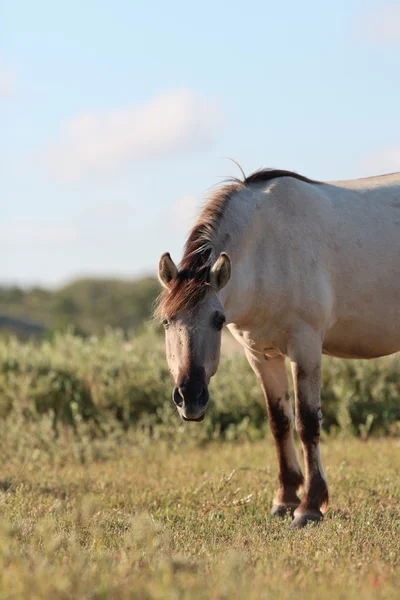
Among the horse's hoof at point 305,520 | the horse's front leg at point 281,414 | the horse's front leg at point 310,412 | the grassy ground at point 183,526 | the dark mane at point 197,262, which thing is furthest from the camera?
the horse's front leg at point 281,414

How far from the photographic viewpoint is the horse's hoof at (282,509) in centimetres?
575

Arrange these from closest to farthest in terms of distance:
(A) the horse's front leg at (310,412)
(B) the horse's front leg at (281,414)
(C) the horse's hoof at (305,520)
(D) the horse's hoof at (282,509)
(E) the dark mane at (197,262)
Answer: (E) the dark mane at (197,262) < (C) the horse's hoof at (305,520) < (A) the horse's front leg at (310,412) < (D) the horse's hoof at (282,509) < (B) the horse's front leg at (281,414)

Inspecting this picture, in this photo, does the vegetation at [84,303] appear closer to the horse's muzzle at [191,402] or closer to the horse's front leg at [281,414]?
the horse's front leg at [281,414]

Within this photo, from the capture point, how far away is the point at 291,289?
5.52 meters

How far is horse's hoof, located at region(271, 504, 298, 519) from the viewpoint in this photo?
575cm

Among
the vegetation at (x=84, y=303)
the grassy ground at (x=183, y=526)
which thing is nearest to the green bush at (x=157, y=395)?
the grassy ground at (x=183, y=526)

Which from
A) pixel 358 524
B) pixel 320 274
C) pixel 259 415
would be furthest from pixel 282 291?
pixel 259 415

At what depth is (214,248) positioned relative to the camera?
5324mm

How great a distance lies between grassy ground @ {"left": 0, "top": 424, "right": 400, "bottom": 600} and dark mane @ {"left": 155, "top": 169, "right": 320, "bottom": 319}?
1.25m

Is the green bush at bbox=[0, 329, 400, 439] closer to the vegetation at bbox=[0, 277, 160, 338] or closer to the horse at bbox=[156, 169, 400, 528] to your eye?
the horse at bbox=[156, 169, 400, 528]

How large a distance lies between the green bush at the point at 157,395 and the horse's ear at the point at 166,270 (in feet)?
16.2

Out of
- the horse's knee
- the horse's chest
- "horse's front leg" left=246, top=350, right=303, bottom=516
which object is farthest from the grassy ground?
the horse's chest

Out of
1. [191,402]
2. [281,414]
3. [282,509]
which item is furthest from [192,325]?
[282,509]

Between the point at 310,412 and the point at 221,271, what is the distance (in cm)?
127
